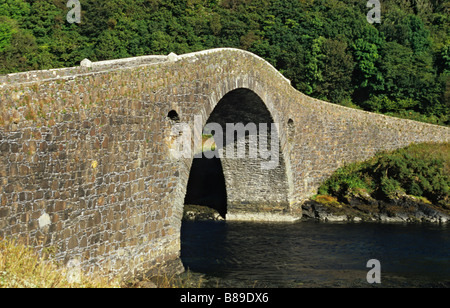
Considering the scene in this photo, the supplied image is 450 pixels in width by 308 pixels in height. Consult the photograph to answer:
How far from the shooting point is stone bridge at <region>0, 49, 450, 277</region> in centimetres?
999

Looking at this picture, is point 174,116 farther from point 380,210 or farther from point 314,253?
point 380,210

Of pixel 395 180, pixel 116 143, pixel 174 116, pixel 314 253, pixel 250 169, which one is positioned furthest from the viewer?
pixel 395 180

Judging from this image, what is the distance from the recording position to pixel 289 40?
153 feet

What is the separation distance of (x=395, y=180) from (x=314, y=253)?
9.55 m

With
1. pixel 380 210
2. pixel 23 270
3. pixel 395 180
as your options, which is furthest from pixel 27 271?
pixel 395 180

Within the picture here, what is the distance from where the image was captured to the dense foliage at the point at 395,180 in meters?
Answer: 27.3

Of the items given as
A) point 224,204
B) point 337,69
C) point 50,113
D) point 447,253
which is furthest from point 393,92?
point 50,113

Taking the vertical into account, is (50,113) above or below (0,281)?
above

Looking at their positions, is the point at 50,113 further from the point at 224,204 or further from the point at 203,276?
the point at 224,204

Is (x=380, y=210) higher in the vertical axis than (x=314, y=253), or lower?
higher

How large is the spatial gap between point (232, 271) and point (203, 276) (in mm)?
1536

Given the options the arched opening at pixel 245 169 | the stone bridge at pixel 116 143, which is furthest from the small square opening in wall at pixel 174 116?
the arched opening at pixel 245 169

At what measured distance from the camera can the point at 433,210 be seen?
86.6 feet

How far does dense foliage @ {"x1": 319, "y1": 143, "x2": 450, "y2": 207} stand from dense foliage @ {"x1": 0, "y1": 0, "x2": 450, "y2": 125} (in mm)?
12718
